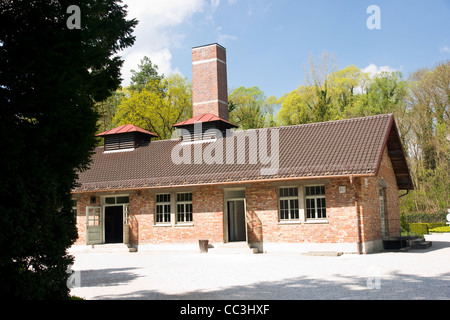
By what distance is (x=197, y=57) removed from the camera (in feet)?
83.8

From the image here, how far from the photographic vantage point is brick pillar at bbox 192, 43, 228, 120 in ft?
81.8

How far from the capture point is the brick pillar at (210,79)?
24938mm

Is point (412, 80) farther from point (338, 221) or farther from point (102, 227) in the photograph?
point (102, 227)

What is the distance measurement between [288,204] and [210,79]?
10.5m

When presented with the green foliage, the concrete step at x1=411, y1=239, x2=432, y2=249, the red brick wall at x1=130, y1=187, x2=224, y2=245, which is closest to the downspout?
the concrete step at x1=411, y1=239, x2=432, y2=249

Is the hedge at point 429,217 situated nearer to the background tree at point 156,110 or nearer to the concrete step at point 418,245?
the concrete step at point 418,245

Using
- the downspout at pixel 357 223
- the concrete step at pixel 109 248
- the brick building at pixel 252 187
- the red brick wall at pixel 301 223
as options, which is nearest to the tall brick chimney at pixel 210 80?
the brick building at pixel 252 187

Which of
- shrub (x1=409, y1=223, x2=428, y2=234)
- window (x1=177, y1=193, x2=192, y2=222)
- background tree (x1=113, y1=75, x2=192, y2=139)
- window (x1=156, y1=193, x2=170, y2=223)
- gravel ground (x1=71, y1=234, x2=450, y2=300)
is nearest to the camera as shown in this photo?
gravel ground (x1=71, y1=234, x2=450, y2=300)

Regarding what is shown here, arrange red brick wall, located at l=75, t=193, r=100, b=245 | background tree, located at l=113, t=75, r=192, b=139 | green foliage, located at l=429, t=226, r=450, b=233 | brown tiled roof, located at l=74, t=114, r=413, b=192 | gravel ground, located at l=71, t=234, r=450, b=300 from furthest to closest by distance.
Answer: background tree, located at l=113, t=75, r=192, b=139, green foliage, located at l=429, t=226, r=450, b=233, red brick wall, located at l=75, t=193, r=100, b=245, brown tiled roof, located at l=74, t=114, r=413, b=192, gravel ground, located at l=71, t=234, r=450, b=300

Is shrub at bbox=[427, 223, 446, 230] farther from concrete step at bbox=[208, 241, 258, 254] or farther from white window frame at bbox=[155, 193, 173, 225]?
white window frame at bbox=[155, 193, 173, 225]

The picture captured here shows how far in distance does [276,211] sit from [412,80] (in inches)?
1030

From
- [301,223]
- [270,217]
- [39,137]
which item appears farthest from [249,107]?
[39,137]

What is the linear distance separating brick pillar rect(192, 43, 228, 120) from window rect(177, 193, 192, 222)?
676cm

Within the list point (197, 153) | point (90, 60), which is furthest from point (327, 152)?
point (90, 60)
